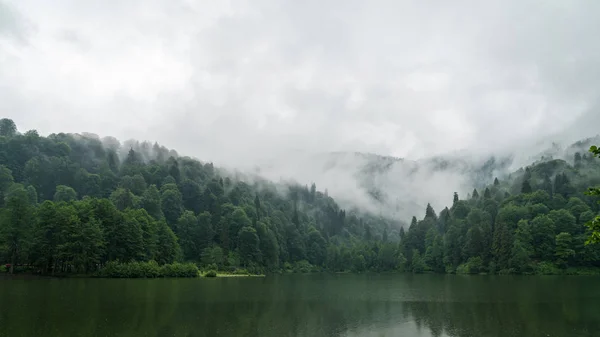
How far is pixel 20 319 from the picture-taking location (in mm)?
34938

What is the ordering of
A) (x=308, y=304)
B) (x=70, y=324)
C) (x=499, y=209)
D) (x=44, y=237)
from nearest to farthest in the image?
1. (x=70, y=324)
2. (x=308, y=304)
3. (x=44, y=237)
4. (x=499, y=209)

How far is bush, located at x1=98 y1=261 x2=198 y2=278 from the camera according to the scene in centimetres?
10262

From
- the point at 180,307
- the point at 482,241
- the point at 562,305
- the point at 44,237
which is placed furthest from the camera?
the point at 482,241

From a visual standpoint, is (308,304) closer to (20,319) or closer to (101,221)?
(20,319)

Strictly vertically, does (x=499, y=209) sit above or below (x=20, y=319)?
above

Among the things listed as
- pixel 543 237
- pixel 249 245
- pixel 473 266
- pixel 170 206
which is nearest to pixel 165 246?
pixel 249 245

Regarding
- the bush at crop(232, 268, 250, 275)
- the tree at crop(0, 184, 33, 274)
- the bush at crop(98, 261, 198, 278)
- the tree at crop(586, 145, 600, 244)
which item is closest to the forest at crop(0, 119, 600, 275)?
the tree at crop(0, 184, 33, 274)

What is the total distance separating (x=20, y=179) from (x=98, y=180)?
3037 centimetres

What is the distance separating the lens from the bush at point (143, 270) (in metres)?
103

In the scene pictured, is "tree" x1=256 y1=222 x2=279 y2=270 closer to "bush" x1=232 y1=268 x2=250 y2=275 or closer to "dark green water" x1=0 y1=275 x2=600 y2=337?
"bush" x1=232 y1=268 x2=250 y2=275

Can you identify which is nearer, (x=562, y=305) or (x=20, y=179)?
(x=562, y=305)

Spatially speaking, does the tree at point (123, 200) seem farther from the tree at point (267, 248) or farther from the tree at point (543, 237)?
the tree at point (543, 237)

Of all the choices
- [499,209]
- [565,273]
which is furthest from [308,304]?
[499,209]

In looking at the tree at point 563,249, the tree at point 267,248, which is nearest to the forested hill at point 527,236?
the tree at point 563,249
